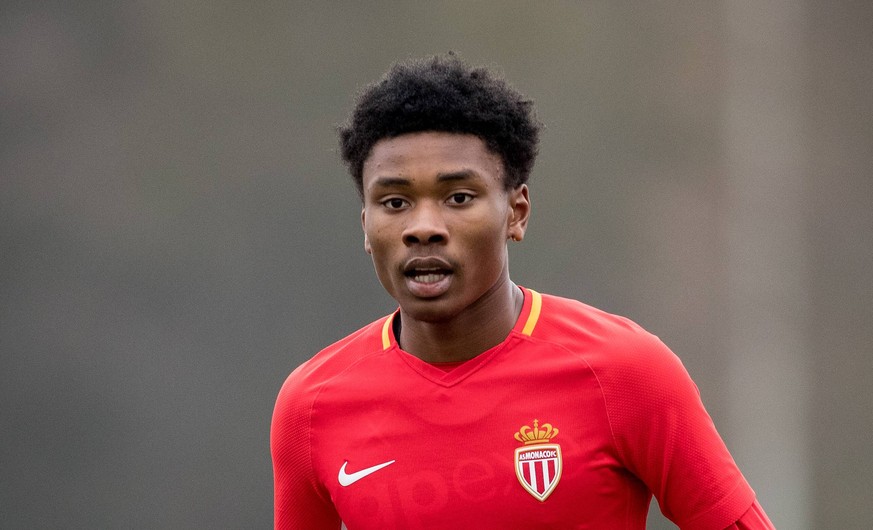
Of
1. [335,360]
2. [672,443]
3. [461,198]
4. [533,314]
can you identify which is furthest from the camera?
[335,360]

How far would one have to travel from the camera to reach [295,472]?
2621 millimetres

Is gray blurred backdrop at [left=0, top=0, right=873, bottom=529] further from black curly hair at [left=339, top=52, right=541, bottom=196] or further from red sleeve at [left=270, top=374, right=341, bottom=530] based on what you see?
black curly hair at [left=339, top=52, right=541, bottom=196]

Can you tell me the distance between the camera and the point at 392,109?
2.45 meters

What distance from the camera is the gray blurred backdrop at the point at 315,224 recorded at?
17.9 ft

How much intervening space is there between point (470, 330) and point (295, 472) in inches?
20.6

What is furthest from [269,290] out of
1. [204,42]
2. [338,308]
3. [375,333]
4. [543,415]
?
[543,415]

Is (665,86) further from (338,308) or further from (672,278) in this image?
(338,308)

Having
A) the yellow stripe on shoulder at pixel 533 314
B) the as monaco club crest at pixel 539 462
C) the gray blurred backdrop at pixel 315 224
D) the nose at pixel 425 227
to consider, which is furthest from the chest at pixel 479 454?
the gray blurred backdrop at pixel 315 224

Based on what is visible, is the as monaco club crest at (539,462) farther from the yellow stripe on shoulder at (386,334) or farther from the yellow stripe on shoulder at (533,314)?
the yellow stripe on shoulder at (386,334)

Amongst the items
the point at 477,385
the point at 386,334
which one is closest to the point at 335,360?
the point at 386,334

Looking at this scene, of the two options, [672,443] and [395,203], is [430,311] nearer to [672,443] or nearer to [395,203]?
[395,203]

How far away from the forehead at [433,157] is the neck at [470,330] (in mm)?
Result: 261

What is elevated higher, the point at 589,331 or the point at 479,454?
the point at 589,331

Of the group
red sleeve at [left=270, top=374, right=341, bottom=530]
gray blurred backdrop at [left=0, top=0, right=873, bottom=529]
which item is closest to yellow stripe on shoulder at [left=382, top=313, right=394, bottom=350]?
red sleeve at [left=270, top=374, right=341, bottom=530]
